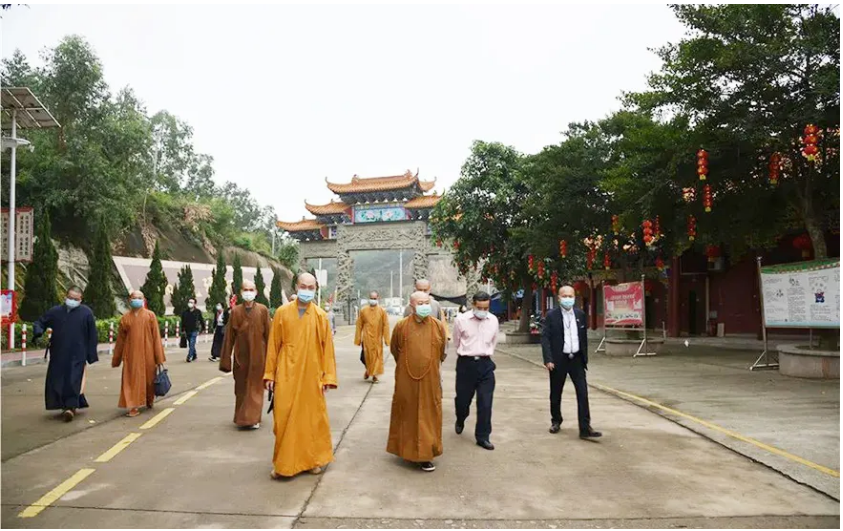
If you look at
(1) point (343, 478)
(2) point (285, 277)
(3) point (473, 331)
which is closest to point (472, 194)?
(3) point (473, 331)

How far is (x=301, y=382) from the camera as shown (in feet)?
17.9

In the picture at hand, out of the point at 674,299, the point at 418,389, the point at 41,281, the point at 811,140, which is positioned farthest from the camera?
the point at 674,299

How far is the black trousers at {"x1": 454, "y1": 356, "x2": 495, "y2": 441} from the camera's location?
6.43 m

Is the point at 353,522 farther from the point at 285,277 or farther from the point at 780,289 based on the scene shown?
the point at 285,277

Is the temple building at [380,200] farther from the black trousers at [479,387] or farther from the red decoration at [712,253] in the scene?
the black trousers at [479,387]

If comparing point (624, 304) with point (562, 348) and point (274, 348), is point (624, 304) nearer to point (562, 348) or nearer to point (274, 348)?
point (562, 348)

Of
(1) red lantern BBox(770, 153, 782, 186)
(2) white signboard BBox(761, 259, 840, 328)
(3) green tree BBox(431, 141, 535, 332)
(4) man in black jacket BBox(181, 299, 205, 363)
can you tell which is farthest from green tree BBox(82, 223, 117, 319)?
(1) red lantern BBox(770, 153, 782, 186)

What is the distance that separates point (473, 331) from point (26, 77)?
32664 millimetres

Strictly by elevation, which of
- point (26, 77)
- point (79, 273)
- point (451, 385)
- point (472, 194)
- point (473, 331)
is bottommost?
point (451, 385)

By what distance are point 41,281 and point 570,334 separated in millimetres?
20409

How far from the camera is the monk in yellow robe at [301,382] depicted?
17.2ft

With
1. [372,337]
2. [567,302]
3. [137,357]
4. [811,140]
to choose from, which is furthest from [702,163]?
[137,357]

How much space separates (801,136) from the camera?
11.3 meters

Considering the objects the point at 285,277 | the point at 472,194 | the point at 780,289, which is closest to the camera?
the point at 780,289
